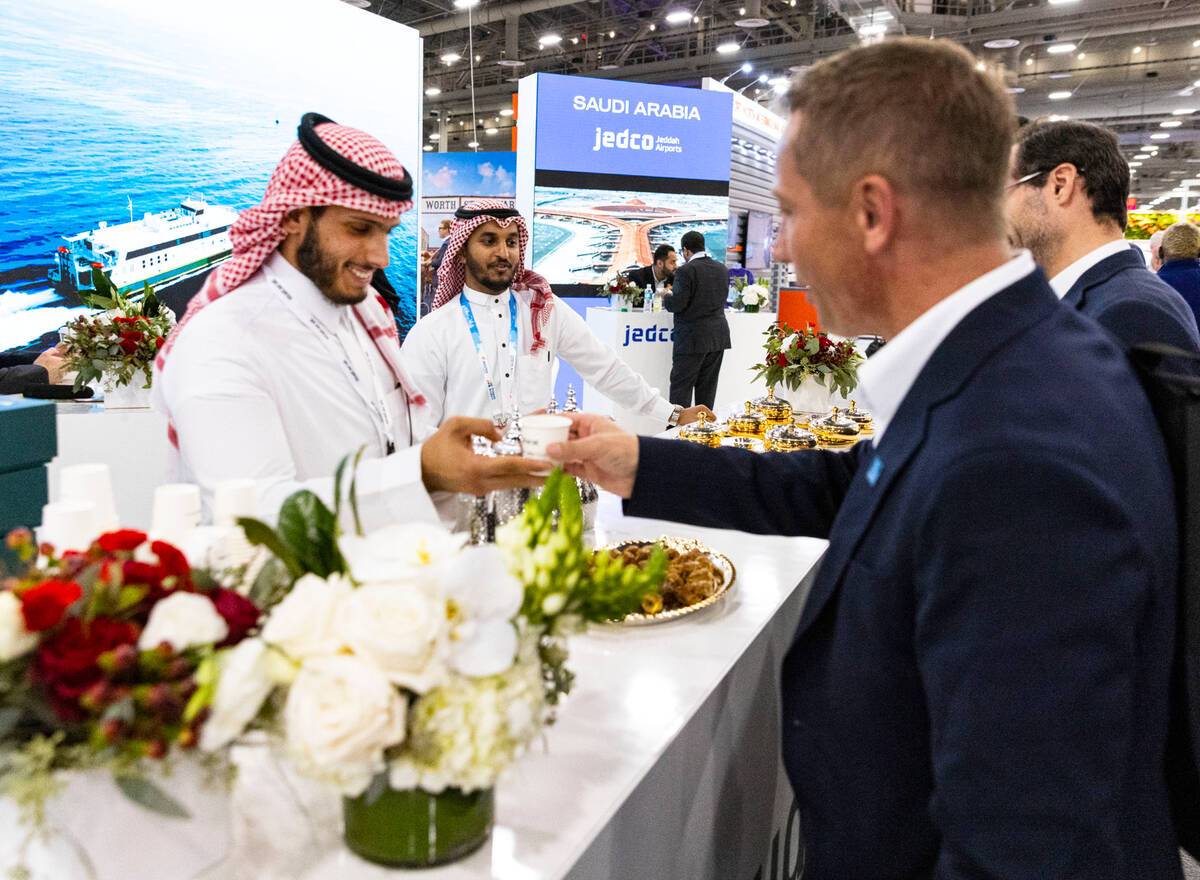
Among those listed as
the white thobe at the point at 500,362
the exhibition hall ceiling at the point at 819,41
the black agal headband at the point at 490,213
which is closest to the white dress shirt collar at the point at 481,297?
the white thobe at the point at 500,362

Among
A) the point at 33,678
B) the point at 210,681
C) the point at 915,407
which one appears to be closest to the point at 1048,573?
the point at 915,407

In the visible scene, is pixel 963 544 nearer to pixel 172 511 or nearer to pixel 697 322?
pixel 172 511

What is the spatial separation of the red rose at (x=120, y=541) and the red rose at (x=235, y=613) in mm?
124

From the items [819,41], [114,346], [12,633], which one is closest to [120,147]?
[114,346]

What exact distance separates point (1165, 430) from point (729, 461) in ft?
2.35

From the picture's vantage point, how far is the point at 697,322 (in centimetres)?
768

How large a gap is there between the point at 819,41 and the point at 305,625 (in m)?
16.3

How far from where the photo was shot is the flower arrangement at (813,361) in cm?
390

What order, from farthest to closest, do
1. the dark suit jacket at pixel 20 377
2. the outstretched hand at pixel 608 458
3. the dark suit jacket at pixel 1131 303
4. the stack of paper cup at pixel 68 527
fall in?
the dark suit jacket at pixel 20 377, the dark suit jacket at pixel 1131 303, the outstretched hand at pixel 608 458, the stack of paper cup at pixel 68 527

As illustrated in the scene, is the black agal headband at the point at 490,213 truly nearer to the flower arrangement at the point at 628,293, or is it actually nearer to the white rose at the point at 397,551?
the white rose at the point at 397,551

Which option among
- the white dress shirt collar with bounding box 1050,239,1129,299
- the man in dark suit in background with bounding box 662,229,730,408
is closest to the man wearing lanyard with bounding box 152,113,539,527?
the white dress shirt collar with bounding box 1050,239,1129,299

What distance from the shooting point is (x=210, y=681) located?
27.2 inches

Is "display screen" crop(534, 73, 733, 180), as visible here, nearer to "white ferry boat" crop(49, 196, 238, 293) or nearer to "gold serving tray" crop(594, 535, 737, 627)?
"white ferry boat" crop(49, 196, 238, 293)

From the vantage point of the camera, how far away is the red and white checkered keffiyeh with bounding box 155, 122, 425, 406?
1914 millimetres
